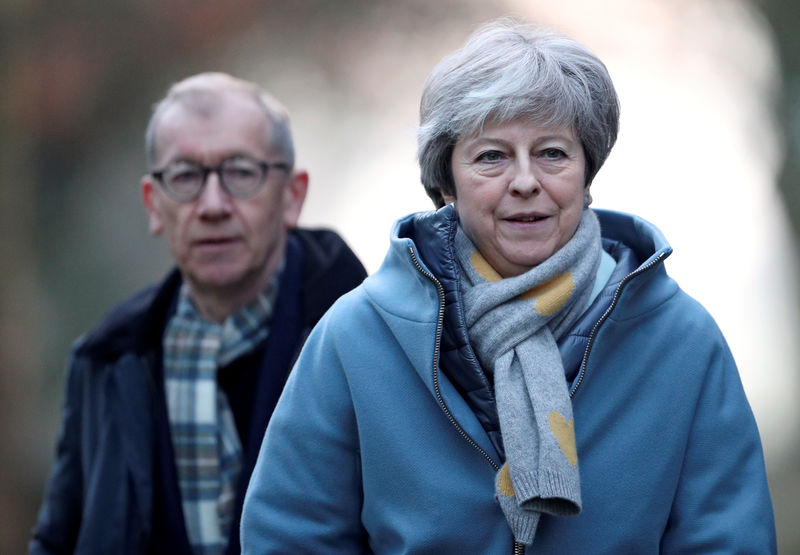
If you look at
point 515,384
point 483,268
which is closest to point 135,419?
point 483,268

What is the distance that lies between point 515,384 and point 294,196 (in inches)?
68.2

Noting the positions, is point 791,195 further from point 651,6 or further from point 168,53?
point 168,53

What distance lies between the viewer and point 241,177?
11.8 ft

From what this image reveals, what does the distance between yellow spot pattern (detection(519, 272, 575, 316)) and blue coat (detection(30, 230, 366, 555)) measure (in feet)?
3.81

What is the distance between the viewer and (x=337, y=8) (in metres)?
6.13

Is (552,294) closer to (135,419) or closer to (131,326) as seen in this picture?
(135,419)

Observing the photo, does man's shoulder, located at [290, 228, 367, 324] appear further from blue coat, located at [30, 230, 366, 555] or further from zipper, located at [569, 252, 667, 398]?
zipper, located at [569, 252, 667, 398]

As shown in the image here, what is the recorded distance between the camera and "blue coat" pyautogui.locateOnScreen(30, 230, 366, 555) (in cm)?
327

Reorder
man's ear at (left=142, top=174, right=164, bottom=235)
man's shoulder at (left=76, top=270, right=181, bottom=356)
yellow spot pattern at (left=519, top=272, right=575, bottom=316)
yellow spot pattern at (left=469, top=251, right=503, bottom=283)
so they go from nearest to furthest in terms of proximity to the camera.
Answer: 1. yellow spot pattern at (left=519, top=272, right=575, bottom=316)
2. yellow spot pattern at (left=469, top=251, right=503, bottom=283)
3. man's shoulder at (left=76, top=270, right=181, bottom=356)
4. man's ear at (left=142, top=174, right=164, bottom=235)

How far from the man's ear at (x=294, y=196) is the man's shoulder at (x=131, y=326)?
445mm

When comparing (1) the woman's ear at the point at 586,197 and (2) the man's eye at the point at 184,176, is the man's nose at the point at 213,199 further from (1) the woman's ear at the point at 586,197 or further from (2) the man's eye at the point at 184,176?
(1) the woman's ear at the point at 586,197

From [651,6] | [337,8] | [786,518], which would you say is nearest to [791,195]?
[651,6]

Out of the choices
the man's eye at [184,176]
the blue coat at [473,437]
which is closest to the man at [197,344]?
the man's eye at [184,176]

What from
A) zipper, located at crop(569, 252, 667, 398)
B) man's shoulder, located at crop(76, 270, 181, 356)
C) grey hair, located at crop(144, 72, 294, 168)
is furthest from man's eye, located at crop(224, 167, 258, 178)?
zipper, located at crop(569, 252, 667, 398)
